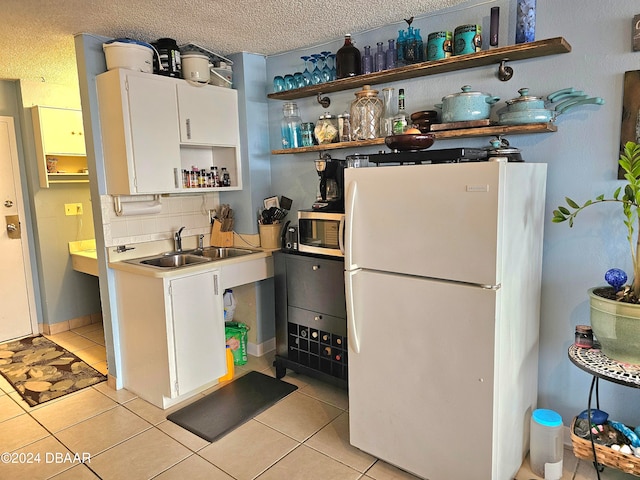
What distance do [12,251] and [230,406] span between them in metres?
2.69

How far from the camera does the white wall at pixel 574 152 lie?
2.06 metres

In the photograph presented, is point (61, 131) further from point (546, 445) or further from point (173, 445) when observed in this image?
point (546, 445)

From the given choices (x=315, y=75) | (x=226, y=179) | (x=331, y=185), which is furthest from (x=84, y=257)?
(x=315, y=75)

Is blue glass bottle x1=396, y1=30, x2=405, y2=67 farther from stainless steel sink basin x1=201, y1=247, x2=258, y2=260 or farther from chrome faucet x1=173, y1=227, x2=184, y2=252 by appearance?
chrome faucet x1=173, y1=227, x2=184, y2=252

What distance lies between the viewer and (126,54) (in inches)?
106

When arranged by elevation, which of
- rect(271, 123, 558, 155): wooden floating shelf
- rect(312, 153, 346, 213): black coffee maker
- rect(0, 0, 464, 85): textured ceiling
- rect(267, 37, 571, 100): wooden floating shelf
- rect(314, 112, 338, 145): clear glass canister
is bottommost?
rect(312, 153, 346, 213): black coffee maker

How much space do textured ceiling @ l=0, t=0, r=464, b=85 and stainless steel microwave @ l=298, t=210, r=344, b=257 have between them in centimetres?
120

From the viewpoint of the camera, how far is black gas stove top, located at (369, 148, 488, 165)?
75.9 inches

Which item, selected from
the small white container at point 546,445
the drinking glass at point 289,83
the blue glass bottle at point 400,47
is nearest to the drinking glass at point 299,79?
the drinking glass at point 289,83

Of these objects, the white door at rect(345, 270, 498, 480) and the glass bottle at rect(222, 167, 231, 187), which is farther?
the glass bottle at rect(222, 167, 231, 187)

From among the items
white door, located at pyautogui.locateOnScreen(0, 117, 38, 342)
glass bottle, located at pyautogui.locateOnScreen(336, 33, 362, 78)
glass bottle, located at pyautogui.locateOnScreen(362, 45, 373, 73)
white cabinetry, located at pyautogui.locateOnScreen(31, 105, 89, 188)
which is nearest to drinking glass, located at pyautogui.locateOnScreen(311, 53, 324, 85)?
glass bottle, located at pyautogui.locateOnScreen(336, 33, 362, 78)

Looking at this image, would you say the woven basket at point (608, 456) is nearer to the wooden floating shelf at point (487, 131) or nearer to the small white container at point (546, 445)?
the small white container at point (546, 445)

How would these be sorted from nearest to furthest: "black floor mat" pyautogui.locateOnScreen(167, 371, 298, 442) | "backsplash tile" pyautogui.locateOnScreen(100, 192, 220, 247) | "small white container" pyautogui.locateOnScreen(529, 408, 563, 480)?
"small white container" pyautogui.locateOnScreen(529, 408, 563, 480) → "black floor mat" pyautogui.locateOnScreen(167, 371, 298, 442) → "backsplash tile" pyautogui.locateOnScreen(100, 192, 220, 247)

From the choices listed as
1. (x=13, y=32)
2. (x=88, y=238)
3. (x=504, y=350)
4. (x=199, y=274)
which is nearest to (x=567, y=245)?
(x=504, y=350)
